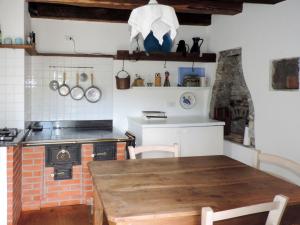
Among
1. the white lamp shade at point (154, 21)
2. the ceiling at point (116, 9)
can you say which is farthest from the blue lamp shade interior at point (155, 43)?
the ceiling at point (116, 9)

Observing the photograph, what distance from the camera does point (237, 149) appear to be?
13.1ft

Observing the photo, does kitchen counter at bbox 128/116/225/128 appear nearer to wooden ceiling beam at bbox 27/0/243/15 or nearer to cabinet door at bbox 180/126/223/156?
cabinet door at bbox 180/126/223/156

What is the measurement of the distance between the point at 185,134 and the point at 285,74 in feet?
4.44

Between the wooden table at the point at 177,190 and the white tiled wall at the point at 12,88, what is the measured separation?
1.54m

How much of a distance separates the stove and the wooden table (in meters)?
1.04

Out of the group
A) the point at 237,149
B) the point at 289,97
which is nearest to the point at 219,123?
the point at 237,149

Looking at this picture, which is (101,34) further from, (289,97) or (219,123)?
(289,97)

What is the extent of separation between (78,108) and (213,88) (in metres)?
1.83

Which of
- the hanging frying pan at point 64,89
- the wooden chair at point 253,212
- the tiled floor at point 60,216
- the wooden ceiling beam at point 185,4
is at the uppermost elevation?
the wooden ceiling beam at point 185,4

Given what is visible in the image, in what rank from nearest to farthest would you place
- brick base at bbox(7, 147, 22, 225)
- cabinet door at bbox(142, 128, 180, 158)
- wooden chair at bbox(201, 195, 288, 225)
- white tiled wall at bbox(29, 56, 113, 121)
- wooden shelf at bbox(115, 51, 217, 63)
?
wooden chair at bbox(201, 195, 288, 225), brick base at bbox(7, 147, 22, 225), cabinet door at bbox(142, 128, 180, 158), white tiled wall at bbox(29, 56, 113, 121), wooden shelf at bbox(115, 51, 217, 63)

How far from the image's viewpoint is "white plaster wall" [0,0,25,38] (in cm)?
332

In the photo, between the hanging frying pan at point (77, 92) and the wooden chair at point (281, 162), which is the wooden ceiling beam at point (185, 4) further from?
the wooden chair at point (281, 162)

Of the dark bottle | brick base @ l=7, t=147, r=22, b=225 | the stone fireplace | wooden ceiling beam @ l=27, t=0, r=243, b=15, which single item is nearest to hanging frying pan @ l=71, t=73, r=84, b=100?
wooden ceiling beam @ l=27, t=0, r=243, b=15

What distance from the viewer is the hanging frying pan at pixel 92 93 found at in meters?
4.21
